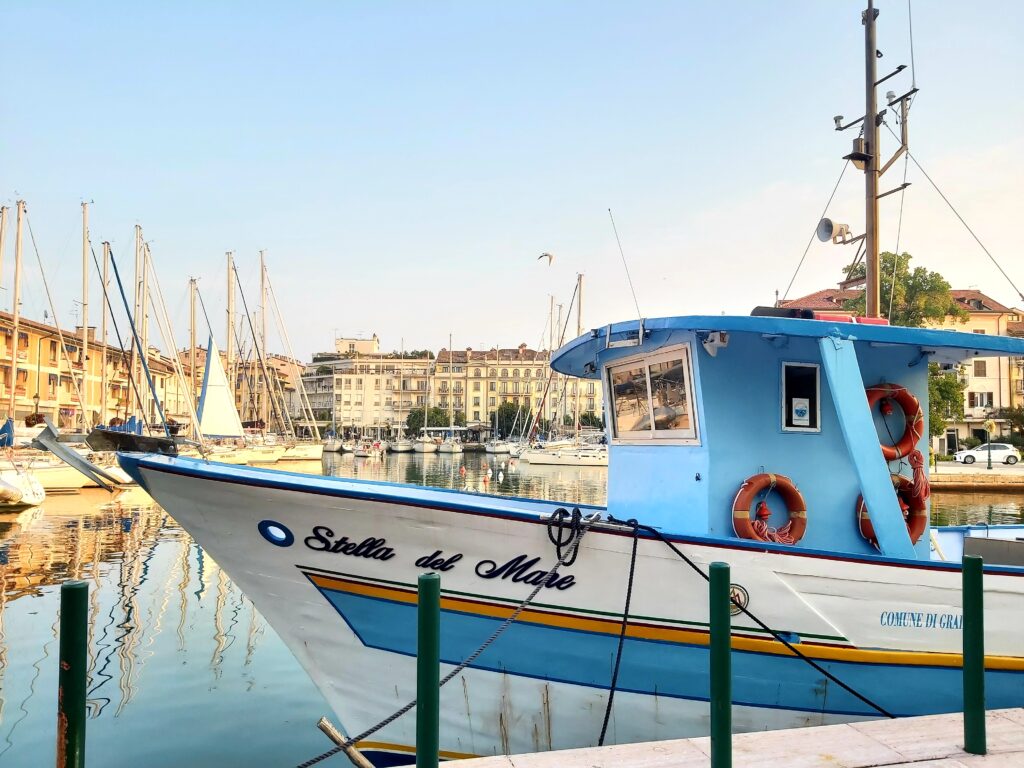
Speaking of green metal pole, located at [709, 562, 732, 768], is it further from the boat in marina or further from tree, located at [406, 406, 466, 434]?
tree, located at [406, 406, 466, 434]

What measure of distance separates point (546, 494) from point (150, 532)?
19.1m

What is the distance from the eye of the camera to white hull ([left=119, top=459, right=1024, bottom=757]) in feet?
18.0

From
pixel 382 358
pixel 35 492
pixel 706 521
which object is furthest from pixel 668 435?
pixel 382 358

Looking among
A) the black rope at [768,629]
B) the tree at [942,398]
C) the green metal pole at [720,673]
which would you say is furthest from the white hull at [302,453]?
the green metal pole at [720,673]

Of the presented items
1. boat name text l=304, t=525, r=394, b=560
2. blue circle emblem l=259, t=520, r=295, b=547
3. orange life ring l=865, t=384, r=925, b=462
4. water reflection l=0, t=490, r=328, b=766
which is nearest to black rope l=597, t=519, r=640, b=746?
boat name text l=304, t=525, r=394, b=560

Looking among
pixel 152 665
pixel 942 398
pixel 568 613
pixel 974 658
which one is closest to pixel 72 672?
pixel 568 613

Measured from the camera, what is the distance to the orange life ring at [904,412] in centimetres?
684

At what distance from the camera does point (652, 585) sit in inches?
217

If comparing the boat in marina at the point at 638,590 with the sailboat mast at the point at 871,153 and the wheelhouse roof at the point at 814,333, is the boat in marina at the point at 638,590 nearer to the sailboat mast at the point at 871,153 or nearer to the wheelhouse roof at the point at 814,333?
the wheelhouse roof at the point at 814,333

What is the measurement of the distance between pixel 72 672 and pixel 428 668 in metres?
1.39

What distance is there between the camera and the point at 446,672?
5.73 metres

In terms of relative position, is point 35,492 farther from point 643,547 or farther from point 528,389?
point 528,389

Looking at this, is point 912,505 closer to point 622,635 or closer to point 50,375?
point 622,635

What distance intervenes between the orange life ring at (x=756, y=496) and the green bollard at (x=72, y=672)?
4.63m
